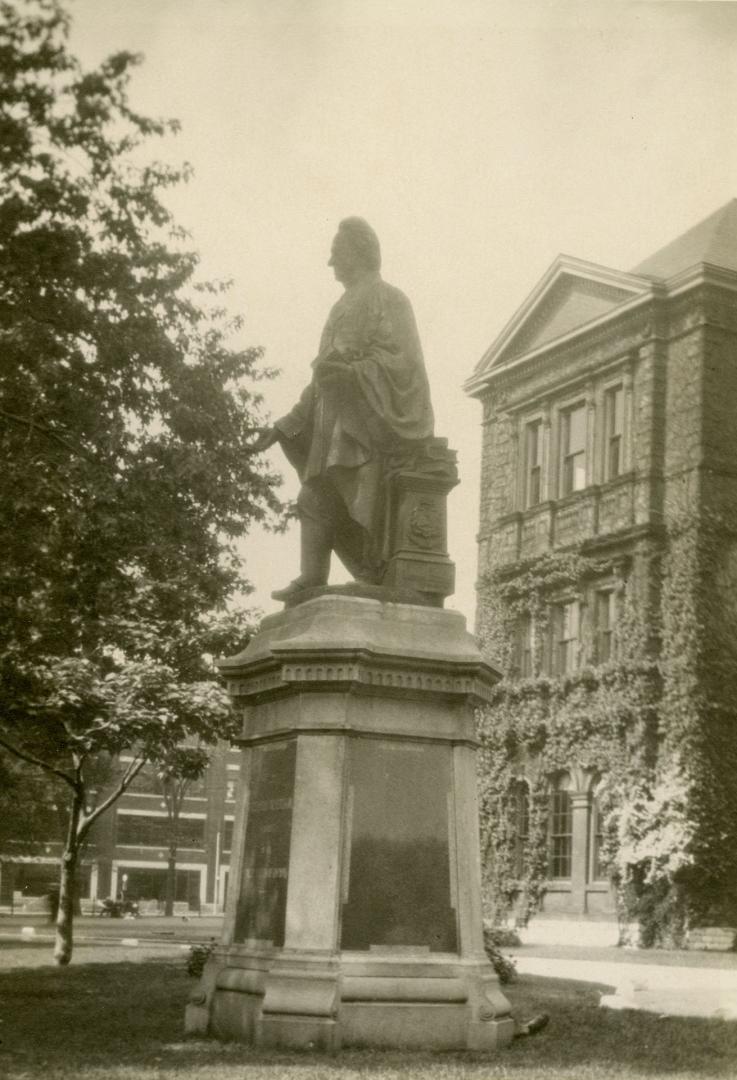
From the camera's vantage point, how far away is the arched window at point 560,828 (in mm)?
33500

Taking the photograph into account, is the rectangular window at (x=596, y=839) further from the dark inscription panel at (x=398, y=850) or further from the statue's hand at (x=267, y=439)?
the dark inscription panel at (x=398, y=850)

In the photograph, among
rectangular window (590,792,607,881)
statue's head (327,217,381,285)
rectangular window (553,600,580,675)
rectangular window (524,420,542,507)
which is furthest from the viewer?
rectangular window (524,420,542,507)

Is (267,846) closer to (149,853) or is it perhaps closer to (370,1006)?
(370,1006)

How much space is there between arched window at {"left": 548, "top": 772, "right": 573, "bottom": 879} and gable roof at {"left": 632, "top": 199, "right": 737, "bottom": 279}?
12.2 m

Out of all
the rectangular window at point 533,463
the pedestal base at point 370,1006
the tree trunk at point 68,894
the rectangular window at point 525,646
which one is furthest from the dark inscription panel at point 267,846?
the rectangular window at point 533,463

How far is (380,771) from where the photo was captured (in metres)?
8.76

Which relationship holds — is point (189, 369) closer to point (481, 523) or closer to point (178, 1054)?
point (178, 1054)

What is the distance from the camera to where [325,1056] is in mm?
7867

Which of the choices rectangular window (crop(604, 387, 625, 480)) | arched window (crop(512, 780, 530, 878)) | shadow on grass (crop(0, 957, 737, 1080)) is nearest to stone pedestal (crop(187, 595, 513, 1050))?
shadow on grass (crop(0, 957, 737, 1080))

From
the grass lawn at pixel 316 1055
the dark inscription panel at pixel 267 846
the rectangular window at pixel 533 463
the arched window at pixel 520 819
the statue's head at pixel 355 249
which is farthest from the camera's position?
the rectangular window at pixel 533 463

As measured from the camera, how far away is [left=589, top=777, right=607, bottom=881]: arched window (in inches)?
1272

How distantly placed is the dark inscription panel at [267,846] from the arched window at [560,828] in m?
25.1

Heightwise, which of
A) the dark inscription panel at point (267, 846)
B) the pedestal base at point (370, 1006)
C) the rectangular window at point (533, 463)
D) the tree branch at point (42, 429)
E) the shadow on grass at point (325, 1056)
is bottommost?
the shadow on grass at point (325, 1056)

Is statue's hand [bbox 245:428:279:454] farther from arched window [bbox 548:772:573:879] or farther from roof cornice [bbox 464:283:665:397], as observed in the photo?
arched window [bbox 548:772:573:879]
